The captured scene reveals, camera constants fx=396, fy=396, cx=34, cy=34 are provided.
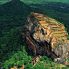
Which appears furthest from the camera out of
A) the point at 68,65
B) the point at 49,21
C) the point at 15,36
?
the point at 15,36

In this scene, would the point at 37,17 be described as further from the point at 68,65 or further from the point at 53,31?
the point at 68,65

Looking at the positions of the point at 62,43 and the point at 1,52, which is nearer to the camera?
the point at 62,43

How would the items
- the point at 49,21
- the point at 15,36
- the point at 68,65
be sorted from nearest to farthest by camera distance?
the point at 68,65 → the point at 49,21 → the point at 15,36

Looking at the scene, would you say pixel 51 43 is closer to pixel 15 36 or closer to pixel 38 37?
pixel 38 37

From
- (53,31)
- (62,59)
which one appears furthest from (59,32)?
(62,59)

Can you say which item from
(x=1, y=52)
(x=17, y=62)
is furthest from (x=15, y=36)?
(x=17, y=62)

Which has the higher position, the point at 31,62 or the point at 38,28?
the point at 38,28
